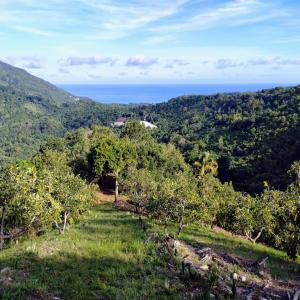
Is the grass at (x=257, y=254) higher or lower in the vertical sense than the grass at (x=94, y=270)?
lower

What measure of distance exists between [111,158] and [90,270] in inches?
1341

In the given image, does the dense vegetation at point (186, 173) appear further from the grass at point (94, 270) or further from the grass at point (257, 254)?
the grass at point (94, 270)

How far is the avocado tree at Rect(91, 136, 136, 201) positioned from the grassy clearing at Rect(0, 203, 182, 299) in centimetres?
2814

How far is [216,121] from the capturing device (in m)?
126

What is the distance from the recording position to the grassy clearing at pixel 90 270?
11.1m

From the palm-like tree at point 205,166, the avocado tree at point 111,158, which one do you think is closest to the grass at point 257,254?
the avocado tree at point 111,158

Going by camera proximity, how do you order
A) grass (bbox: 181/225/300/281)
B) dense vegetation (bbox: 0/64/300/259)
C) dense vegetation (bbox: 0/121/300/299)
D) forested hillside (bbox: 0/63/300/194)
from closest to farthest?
dense vegetation (bbox: 0/121/300/299), grass (bbox: 181/225/300/281), dense vegetation (bbox: 0/64/300/259), forested hillside (bbox: 0/63/300/194)

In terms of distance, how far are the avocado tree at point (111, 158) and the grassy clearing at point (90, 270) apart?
28143mm

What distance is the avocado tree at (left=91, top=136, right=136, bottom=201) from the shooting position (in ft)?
153

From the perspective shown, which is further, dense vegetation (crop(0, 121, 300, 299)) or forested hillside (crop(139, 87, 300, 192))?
forested hillside (crop(139, 87, 300, 192))

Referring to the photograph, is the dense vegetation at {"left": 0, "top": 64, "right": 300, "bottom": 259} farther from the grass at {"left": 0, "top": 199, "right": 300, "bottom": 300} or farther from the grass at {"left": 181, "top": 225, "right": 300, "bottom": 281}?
the grass at {"left": 0, "top": 199, "right": 300, "bottom": 300}

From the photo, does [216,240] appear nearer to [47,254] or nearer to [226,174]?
A: [47,254]

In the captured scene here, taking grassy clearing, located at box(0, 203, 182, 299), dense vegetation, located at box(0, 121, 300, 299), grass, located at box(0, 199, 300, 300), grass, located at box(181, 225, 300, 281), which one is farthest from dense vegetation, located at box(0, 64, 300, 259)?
grassy clearing, located at box(0, 203, 182, 299)

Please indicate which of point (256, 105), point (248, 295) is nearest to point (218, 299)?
point (248, 295)
